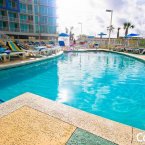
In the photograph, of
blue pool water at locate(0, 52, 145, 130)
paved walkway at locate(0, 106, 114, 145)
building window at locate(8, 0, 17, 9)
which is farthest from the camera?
building window at locate(8, 0, 17, 9)

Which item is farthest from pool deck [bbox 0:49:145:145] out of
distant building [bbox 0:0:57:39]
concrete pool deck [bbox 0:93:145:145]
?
distant building [bbox 0:0:57:39]

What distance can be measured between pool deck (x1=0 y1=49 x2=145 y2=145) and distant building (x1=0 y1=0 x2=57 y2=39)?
1075 inches

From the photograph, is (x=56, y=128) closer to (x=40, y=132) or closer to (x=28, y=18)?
(x=40, y=132)

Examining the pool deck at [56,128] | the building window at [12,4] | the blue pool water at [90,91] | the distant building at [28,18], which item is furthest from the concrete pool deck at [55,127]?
the building window at [12,4]

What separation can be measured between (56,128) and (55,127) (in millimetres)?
35

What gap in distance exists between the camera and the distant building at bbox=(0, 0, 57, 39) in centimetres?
2798

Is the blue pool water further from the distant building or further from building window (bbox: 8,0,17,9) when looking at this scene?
building window (bbox: 8,0,17,9)

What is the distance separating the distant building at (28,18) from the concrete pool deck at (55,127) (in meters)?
27.3

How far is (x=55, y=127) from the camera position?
2658 millimetres

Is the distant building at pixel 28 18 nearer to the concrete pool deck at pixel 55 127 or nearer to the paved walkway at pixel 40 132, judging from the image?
the concrete pool deck at pixel 55 127

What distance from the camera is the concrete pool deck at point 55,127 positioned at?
2.36m

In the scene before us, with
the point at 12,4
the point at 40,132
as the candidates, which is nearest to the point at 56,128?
the point at 40,132

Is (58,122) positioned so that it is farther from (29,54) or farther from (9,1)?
(9,1)

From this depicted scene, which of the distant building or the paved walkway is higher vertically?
the distant building
